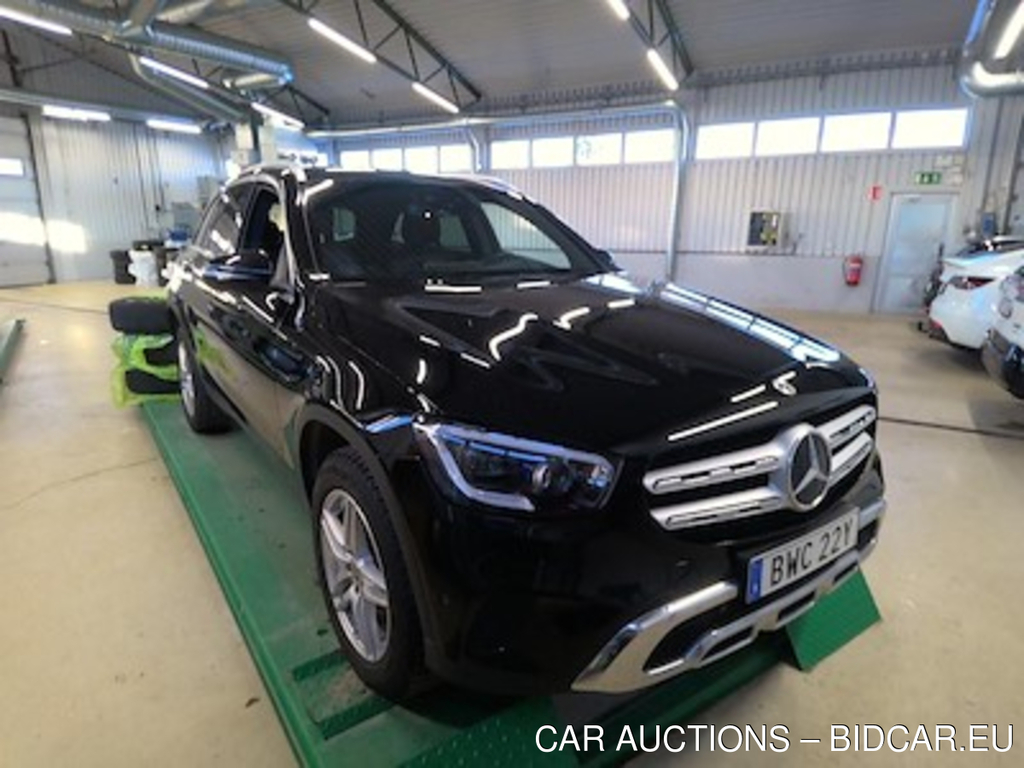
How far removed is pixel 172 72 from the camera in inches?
440

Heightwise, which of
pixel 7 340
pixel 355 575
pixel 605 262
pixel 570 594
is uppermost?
pixel 605 262

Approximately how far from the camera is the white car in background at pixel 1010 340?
3516 mm

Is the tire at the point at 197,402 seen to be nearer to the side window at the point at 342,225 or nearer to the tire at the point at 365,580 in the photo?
the side window at the point at 342,225

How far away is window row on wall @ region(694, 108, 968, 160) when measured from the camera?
29.5ft

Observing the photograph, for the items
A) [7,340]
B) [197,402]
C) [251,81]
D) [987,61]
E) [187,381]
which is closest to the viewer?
[197,402]

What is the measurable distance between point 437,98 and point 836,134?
6841mm

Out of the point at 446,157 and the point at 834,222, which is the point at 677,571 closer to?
the point at 834,222

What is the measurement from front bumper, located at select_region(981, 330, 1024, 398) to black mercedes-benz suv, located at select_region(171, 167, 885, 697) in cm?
258

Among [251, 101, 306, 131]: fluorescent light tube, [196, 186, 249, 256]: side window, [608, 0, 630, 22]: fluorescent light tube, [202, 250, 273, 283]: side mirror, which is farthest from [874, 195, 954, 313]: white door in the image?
[251, 101, 306, 131]: fluorescent light tube

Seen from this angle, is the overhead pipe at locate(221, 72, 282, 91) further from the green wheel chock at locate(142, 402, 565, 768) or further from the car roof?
the green wheel chock at locate(142, 402, 565, 768)

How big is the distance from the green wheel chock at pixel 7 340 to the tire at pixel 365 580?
15.5 ft

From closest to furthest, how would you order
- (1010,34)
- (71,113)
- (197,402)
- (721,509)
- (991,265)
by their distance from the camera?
(721,509)
(197,402)
(991,265)
(1010,34)
(71,113)

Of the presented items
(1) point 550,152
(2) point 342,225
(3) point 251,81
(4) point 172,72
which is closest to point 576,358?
(2) point 342,225

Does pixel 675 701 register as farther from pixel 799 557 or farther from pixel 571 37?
pixel 571 37
